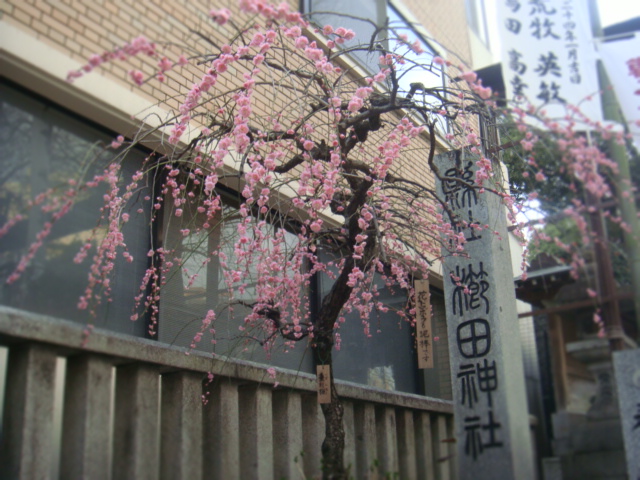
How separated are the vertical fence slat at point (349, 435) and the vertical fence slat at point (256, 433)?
1.12 meters

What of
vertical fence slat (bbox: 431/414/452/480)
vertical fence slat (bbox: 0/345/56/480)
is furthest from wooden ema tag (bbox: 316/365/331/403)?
vertical fence slat (bbox: 431/414/452/480)

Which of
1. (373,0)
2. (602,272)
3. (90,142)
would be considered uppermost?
(373,0)

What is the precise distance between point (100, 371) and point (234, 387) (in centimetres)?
138

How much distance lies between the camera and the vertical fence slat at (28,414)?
4.75 m

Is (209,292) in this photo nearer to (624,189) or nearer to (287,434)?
(287,434)

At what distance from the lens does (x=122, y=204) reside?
612 cm

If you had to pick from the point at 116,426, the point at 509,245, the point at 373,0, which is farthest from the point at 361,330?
the point at 373,0

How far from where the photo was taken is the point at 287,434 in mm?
6672

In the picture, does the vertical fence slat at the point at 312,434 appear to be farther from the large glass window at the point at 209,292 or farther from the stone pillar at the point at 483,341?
the stone pillar at the point at 483,341

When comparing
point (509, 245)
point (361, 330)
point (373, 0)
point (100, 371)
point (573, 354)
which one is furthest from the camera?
point (373, 0)

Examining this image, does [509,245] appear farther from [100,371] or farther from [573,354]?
[100,371]

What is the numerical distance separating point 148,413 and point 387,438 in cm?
325

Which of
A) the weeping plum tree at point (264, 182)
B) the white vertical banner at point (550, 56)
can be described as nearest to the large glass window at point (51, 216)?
the weeping plum tree at point (264, 182)

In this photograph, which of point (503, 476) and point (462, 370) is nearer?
point (503, 476)
